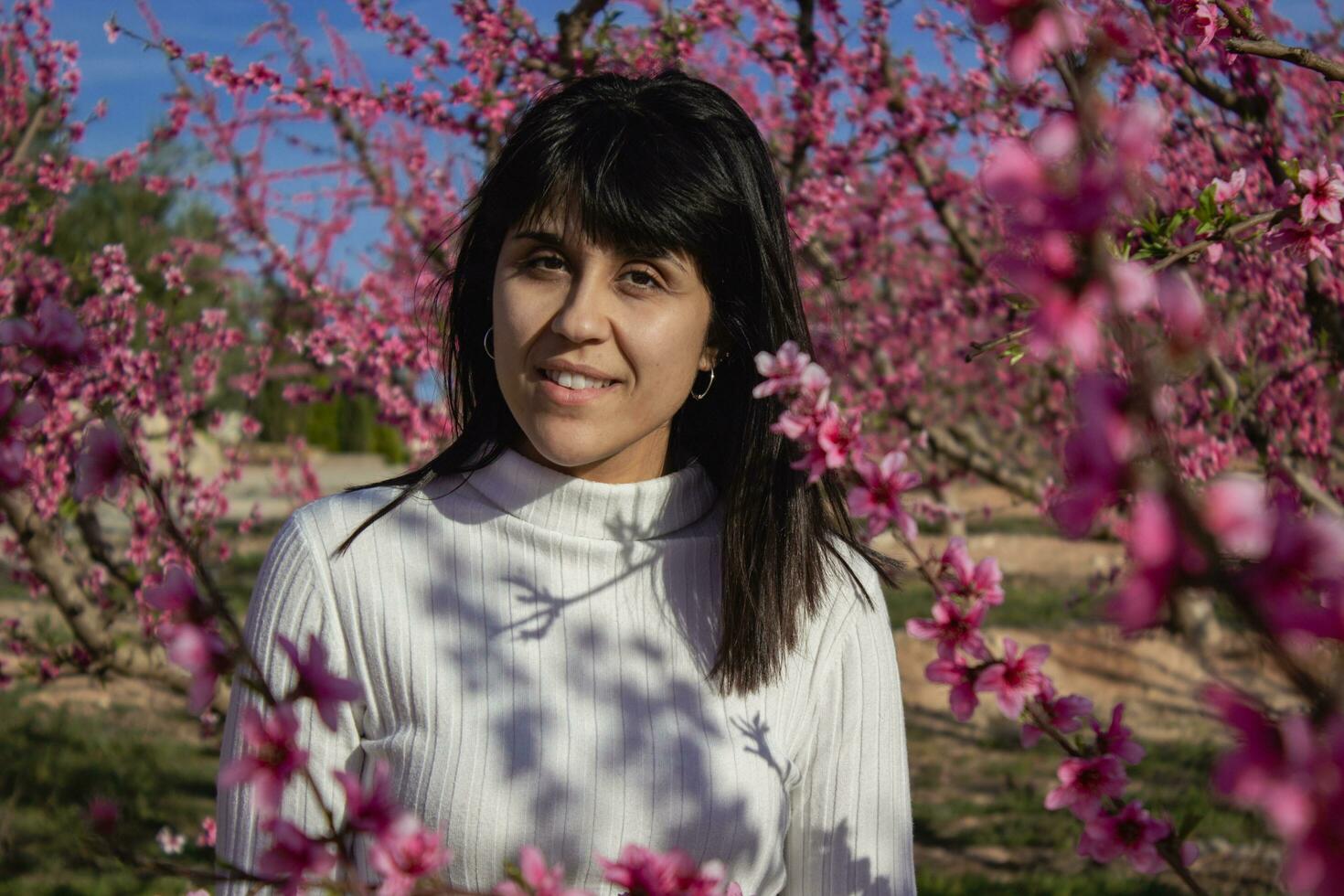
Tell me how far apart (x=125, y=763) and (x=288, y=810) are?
446 cm

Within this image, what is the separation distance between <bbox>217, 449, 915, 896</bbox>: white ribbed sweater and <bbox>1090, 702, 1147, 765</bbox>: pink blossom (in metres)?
0.52

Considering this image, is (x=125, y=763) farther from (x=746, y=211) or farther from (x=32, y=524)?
(x=746, y=211)

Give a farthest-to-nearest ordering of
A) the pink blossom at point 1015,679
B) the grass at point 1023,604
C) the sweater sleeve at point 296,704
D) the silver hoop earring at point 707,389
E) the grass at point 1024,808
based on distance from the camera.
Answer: the grass at point 1023,604 < the grass at point 1024,808 < the silver hoop earring at point 707,389 < the sweater sleeve at point 296,704 < the pink blossom at point 1015,679

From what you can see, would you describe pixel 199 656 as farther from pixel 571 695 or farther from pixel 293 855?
pixel 571 695

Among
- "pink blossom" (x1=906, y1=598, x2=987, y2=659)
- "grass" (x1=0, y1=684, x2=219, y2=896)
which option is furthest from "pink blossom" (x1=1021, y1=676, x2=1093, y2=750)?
"grass" (x1=0, y1=684, x2=219, y2=896)

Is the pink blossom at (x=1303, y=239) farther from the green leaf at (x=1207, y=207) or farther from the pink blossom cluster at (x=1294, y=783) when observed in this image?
the pink blossom cluster at (x=1294, y=783)

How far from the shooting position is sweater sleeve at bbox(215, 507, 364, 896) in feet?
5.35

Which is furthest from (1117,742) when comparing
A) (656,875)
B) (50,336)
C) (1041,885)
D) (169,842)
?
(169,842)

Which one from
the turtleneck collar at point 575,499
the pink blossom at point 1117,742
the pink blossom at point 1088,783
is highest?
the turtleneck collar at point 575,499

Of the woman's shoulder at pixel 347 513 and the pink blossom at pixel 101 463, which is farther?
the woman's shoulder at pixel 347 513

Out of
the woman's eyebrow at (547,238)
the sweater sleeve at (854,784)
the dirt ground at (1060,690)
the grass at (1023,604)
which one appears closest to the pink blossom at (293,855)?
the woman's eyebrow at (547,238)

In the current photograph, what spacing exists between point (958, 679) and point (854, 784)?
2.02ft

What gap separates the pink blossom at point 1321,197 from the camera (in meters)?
1.65

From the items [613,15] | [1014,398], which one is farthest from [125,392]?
[1014,398]
